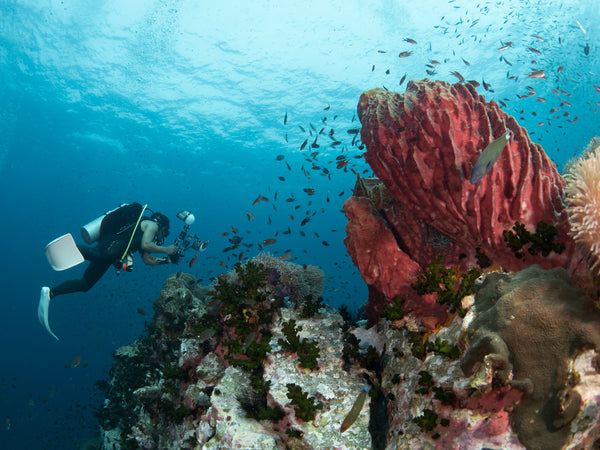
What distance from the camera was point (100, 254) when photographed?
371 inches

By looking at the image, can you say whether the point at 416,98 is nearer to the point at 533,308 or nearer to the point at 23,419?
the point at 533,308

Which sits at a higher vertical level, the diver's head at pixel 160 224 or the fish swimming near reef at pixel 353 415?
the fish swimming near reef at pixel 353 415

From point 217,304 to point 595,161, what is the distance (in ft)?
19.1

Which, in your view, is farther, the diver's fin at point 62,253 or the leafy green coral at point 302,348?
the diver's fin at point 62,253

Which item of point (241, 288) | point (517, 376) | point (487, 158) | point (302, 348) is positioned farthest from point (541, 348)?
point (241, 288)

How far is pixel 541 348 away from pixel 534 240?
4.32ft

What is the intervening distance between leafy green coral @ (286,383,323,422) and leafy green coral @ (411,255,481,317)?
1.90 meters

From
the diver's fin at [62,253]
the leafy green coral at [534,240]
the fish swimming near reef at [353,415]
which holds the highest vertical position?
the leafy green coral at [534,240]

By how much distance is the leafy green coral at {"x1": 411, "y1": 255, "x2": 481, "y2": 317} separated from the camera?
3.42m

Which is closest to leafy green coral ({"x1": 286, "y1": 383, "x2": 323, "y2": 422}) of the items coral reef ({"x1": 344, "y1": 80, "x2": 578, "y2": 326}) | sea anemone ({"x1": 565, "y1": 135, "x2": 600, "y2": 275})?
coral reef ({"x1": 344, "y1": 80, "x2": 578, "y2": 326})

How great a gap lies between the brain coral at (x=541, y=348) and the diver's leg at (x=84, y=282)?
10246 millimetres

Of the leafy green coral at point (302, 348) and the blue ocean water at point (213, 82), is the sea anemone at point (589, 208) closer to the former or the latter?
the leafy green coral at point (302, 348)

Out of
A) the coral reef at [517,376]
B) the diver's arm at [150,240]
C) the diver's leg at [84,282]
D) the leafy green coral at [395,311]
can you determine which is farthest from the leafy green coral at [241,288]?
the diver's leg at [84,282]

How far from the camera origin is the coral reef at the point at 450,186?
3383 millimetres
